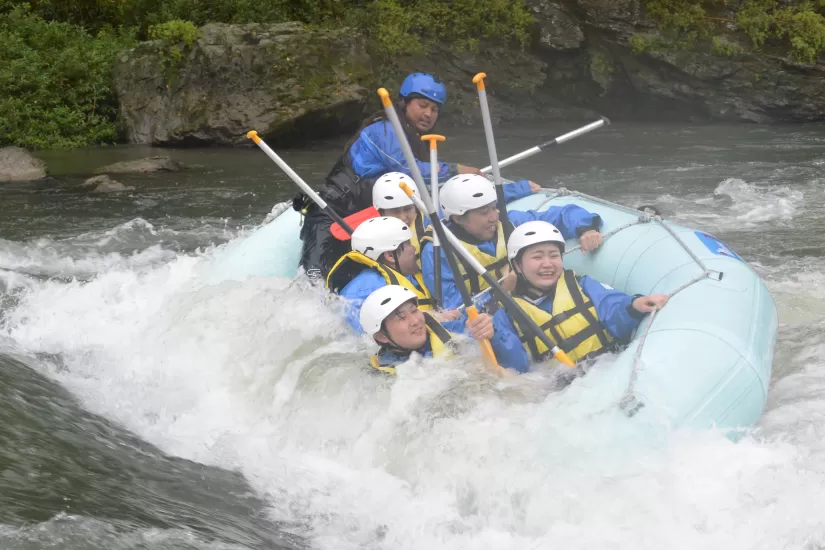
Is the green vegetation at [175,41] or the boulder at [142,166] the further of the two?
the green vegetation at [175,41]

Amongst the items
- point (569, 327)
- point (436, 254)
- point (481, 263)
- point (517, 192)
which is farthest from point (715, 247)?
point (517, 192)

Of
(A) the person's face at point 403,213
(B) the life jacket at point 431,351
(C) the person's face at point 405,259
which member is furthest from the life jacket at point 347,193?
(B) the life jacket at point 431,351

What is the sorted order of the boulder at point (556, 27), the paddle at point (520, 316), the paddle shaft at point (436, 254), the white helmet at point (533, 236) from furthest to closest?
the boulder at point (556, 27), the paddle shaft at point (436, 254), the white helmet at point (533, 236), the paddle at point (520, 316)

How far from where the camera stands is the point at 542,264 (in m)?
4.03

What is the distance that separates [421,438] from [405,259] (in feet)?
4.21

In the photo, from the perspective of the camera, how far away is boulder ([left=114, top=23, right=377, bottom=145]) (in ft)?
40.2

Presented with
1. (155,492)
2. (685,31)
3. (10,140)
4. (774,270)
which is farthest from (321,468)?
(685,31)

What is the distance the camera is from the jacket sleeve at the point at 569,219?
5.01 m

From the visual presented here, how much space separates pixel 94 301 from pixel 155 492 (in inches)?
126

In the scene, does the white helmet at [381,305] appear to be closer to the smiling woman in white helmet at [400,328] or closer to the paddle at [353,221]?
the smiling woman in white helmet at [400,328]

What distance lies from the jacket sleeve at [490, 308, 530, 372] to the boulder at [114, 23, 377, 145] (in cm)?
864

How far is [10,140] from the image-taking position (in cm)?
1234

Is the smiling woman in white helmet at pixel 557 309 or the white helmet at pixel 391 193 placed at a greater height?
the white helmet at pixel 391 193

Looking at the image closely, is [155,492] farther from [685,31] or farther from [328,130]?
[685,31]
